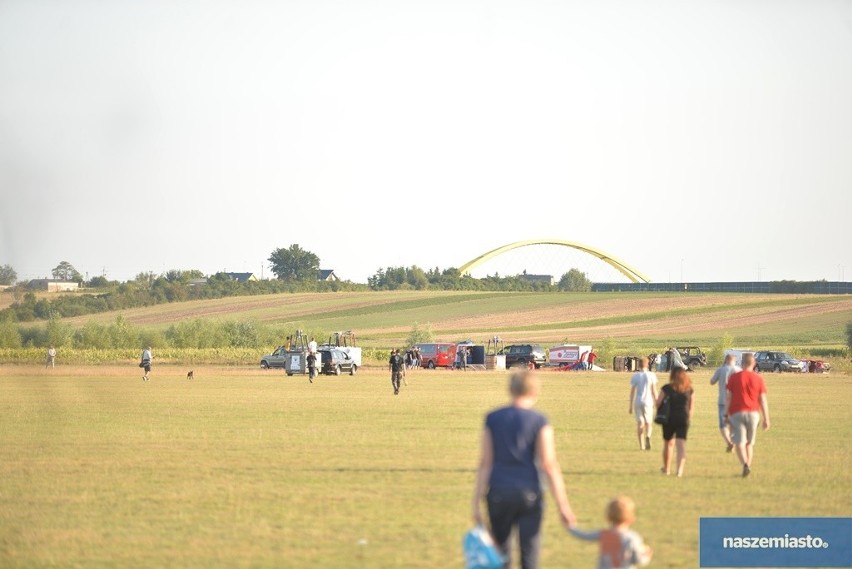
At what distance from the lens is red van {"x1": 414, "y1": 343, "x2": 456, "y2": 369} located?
9325 cm

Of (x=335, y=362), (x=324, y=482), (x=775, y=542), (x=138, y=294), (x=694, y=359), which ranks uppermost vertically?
(x=138, y=294)

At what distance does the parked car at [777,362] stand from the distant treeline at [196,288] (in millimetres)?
38405

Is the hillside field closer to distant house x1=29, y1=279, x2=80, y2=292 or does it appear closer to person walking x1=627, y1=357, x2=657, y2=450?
distant house x1=29, y1=279, x2=80, y2=292

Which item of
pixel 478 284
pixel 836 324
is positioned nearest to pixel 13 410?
pixel 836 324

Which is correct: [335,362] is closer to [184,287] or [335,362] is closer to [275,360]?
[275,360]

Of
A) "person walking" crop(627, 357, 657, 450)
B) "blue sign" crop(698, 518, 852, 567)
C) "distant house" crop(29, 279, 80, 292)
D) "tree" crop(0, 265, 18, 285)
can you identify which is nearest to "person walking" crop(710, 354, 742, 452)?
"person walking" crop(627, 357, 657, 450)

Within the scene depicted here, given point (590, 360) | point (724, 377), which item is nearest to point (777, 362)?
point (590, 360)

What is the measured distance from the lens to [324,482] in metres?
20.1

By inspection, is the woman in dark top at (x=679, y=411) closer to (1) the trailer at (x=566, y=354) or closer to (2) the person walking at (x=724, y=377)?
(2) the person walking at (x=724, y=377)

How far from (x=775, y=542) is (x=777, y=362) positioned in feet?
233

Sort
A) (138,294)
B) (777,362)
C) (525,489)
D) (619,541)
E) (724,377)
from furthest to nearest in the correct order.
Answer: (138,294) → (777,362) → (724,377) → (525,489) → (619,541)

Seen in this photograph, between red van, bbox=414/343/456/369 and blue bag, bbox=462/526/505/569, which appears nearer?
blue bag, bbox=462/526/505/569

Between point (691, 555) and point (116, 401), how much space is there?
31.7 metres

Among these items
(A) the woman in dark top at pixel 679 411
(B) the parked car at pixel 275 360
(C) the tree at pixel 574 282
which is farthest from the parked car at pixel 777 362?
(C) the tree at pixel 574 282
